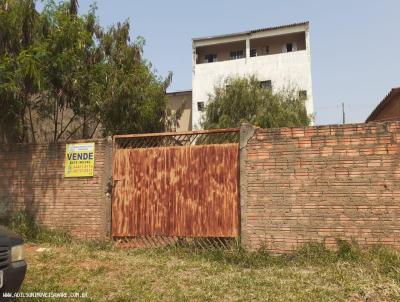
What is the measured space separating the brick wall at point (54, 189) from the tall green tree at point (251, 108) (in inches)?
418

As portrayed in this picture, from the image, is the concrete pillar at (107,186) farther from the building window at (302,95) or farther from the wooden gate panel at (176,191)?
the building window at (302,95)

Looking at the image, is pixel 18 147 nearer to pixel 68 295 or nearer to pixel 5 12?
pixel 5 12

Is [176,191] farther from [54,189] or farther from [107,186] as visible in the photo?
[54,189]

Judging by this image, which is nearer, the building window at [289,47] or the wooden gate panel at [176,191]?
the wooden gate panel at [176,191]

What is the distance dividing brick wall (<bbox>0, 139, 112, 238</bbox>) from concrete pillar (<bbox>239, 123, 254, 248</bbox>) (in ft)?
8.64

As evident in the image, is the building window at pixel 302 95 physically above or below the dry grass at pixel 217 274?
above

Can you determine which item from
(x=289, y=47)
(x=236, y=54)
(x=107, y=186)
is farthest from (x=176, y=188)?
(x=236, y=54)

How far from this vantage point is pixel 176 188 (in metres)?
7.17

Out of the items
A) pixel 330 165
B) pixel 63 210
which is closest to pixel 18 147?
pixel 63 210

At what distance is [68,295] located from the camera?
15.7ft

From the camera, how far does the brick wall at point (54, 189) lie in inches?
303

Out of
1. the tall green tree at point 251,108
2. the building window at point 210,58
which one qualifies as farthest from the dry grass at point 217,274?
the building window at point 210,58

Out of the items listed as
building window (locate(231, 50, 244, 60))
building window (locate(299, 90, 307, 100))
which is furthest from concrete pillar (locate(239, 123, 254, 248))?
building window (locate(231, 50, 244, 60))

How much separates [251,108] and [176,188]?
11.7m
